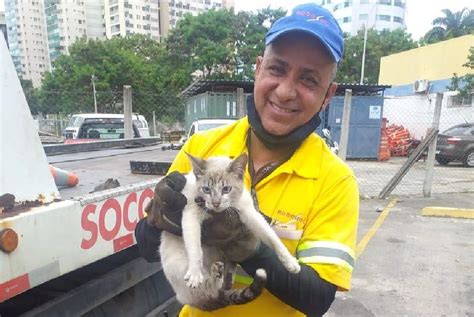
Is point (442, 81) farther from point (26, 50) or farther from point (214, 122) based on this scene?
point (26, 50)

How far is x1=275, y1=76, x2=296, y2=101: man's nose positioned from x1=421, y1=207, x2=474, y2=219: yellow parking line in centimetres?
759

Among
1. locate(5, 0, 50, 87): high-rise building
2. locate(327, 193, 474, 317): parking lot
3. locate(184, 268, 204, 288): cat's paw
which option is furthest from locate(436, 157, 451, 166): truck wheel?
locate(5, 0, 50, 87): high-rise building

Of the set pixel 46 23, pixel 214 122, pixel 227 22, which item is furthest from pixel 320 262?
pixel 46 23

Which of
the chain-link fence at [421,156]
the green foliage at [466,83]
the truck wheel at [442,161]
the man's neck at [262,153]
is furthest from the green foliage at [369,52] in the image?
the man's neck at [262,153]

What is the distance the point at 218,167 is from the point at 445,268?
16.4 feet

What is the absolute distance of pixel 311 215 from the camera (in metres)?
1.64

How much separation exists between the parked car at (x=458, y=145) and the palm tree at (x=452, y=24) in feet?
106

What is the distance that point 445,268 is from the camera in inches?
214

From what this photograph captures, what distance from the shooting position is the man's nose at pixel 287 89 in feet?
5.38

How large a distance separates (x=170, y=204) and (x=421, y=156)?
9.73 meters

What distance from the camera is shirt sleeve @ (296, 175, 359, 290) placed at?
1.56 meters

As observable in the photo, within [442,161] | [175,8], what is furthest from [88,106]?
[175,8]

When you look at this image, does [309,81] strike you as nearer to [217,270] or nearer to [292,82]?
[292,82]

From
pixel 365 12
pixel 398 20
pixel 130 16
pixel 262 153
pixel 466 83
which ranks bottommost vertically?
pixel 262 153
